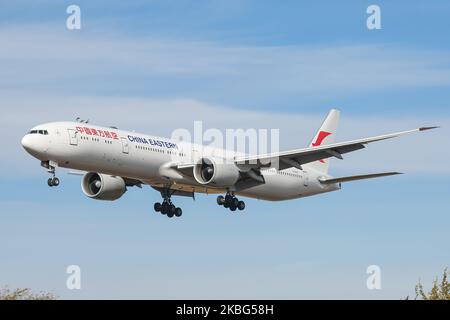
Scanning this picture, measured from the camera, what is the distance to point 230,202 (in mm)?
58750

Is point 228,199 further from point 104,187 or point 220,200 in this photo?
point 104,187

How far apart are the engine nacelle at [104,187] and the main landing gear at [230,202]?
6496 millimetres

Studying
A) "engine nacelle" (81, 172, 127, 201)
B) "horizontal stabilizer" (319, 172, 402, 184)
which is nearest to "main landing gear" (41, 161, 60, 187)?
"engine nacelle" (81, 172, 127, 201)

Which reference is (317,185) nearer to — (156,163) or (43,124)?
(156,163)

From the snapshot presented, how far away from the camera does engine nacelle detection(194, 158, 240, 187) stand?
2217 inches

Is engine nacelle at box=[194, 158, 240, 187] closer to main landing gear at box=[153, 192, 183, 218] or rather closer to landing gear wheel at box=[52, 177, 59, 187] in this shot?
main landing gear at box=[153, 192, 183, 218]

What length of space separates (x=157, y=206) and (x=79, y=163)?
11693 mm

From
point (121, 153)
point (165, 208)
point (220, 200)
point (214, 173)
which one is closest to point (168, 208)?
point (165, 208)

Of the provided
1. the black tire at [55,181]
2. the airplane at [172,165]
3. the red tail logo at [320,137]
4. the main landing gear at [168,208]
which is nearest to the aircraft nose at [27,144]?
the airplane at [172,165]

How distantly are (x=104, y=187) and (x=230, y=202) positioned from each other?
8.31 m

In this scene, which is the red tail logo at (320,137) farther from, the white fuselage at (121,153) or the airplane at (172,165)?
the white fuselage at (121,153)

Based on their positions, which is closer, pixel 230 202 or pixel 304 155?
pixel 304 155

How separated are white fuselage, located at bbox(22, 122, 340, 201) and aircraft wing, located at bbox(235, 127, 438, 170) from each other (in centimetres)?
254

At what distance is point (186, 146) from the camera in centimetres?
5856
